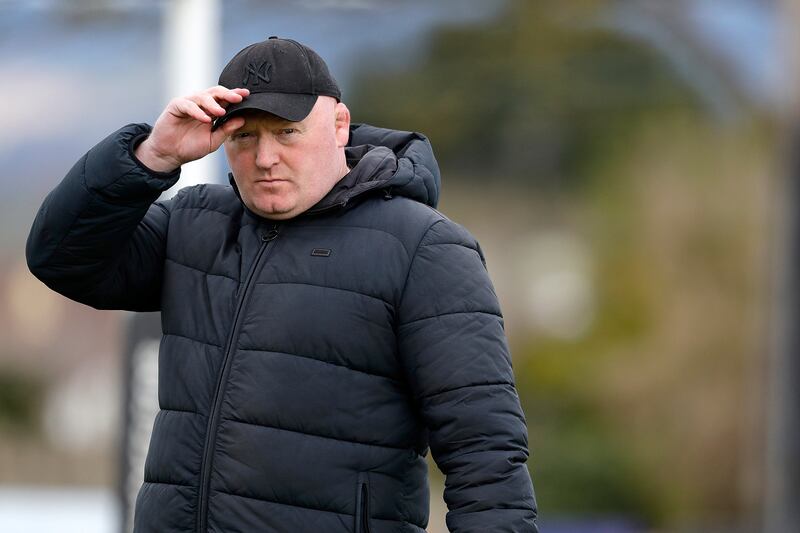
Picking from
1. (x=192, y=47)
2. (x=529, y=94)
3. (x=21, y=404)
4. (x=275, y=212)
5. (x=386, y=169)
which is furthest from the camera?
(x=529, y=94)

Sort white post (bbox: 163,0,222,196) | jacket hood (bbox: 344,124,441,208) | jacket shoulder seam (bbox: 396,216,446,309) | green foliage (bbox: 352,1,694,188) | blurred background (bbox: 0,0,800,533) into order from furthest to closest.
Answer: green foliage (bbox: 352,1,694,188) < blurred background (bbox: 0,0,800,533) < white post (bbox: 163,0,222,196) < jacket hood (bbox: 344,124,441,208) < jacket shoulder seam (bbox: 396,216,446,309)

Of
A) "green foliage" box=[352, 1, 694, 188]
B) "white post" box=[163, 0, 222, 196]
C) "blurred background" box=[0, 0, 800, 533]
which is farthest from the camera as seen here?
"green foliage" box=[352, 1, 694, 188]

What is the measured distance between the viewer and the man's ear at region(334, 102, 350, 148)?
297 centimetres

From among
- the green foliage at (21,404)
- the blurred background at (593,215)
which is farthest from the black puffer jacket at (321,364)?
the green foliage at (21,404)

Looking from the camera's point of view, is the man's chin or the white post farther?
the white post

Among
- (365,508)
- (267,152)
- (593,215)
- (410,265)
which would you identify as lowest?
(593,215)

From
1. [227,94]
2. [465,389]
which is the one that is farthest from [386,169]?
[465,389]

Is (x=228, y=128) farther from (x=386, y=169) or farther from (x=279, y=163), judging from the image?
(x=386, y=169)

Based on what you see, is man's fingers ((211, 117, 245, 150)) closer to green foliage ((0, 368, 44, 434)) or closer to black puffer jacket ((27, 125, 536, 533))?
black puffer jacket ((27, 125, 536, 533))

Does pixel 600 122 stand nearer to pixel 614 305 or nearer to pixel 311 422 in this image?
pixel 614 305

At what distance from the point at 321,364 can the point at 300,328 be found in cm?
8

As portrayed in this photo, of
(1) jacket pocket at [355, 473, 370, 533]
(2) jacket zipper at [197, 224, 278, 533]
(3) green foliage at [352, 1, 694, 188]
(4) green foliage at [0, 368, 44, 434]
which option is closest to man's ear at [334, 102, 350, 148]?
(2) jacket zipper at [197, 224, 278, 533]

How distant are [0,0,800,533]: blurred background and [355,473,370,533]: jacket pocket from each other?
26.8ft

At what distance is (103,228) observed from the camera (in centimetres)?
284
